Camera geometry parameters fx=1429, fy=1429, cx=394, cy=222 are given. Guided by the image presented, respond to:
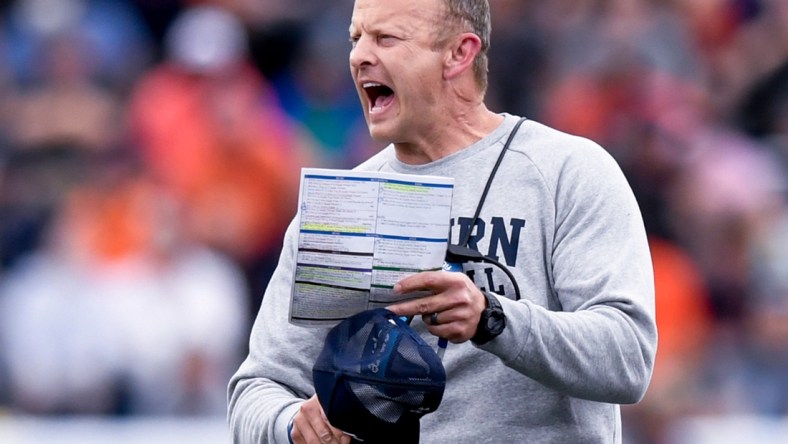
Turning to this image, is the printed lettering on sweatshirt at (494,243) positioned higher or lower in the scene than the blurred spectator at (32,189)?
higher

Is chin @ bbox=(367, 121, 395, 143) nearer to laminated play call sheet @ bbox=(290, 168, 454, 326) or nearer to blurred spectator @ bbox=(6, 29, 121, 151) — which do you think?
laminated play call sheet @ bbox=(290, 168, 454, 326)

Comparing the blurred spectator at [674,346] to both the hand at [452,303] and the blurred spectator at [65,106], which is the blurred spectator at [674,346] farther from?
the hand at [452,303]

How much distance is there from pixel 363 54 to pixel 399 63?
77mm

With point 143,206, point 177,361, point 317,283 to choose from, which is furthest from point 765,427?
point 317,283

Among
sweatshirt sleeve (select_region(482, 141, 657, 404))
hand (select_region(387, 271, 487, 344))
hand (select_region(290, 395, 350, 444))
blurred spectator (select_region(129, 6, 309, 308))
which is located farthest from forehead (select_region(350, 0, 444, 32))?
blurred spectator (select_region(129, 6, 309, 308))

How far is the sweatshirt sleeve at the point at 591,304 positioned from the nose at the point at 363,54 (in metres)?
0.45

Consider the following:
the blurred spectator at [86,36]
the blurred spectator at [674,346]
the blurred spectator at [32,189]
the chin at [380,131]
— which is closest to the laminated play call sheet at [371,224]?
the chin at [380,131]

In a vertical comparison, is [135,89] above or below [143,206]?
above

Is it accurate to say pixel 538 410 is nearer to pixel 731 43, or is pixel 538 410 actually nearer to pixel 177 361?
pixel 177 361

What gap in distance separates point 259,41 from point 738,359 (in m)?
3.08

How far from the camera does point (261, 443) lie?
2869mm

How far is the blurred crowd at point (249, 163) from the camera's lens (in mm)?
6297

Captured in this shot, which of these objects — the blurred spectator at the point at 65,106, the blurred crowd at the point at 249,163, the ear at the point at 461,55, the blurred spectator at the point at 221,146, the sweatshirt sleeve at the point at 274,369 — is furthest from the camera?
the blurred spectator at the point at 65,106

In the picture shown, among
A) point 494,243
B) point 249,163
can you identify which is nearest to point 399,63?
point 494,243
